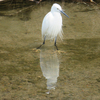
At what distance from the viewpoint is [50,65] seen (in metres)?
2.57

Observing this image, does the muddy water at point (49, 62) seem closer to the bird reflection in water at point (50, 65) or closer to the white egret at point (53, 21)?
the bird reflection in water at point (50, 65)

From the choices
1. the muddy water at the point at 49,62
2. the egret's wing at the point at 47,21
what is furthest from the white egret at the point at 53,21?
the muddy water at the point at 49,62

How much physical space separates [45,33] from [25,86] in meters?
1.25

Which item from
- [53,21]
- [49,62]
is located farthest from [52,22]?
[49,62]

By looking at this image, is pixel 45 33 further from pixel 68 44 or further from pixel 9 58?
pixel 9 58

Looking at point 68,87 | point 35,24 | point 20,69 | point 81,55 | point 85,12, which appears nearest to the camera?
point 68,87

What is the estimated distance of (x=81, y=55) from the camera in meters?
2.79

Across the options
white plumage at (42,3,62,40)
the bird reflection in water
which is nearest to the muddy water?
the bird reflection in water

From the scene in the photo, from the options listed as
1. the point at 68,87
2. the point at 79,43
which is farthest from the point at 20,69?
the point at 79,43

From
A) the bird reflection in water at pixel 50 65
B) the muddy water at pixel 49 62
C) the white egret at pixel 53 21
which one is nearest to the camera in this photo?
the muddy water at pixel 49 62

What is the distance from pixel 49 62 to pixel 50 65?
0.09m

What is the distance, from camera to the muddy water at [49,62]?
1.93 metres

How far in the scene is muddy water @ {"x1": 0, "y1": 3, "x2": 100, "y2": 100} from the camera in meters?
1.93

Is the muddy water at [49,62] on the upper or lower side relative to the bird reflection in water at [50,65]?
upper
